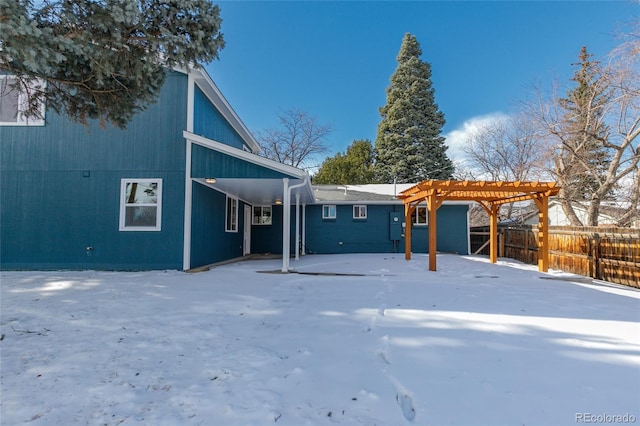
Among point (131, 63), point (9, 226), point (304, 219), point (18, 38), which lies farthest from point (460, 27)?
point (9, 226)

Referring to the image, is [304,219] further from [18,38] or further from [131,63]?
[18,38]

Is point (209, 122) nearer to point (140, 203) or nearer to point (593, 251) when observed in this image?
point (140, 203)

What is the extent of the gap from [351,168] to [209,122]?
14975mm

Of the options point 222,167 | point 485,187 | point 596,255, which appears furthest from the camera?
point 485,187

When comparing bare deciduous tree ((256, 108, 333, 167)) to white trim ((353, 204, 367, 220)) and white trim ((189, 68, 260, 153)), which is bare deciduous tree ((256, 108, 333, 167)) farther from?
white trim ((353, 204, 367, 220))

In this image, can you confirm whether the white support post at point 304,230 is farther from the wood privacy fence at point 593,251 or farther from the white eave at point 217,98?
the wood privacy fence at point 593,251

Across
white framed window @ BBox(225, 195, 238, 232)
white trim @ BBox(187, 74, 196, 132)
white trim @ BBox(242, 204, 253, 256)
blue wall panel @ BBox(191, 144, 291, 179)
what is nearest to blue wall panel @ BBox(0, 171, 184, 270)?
blue wall panel @ BBox(191, 144, 291, 179)

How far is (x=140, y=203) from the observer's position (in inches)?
306

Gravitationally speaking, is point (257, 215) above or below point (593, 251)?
above

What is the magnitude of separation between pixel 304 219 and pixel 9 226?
30.9ft

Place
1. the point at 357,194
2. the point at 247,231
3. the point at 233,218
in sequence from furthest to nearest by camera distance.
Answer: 1. the point at 357,194
2. the point at 247,231
3. the point at 233,218

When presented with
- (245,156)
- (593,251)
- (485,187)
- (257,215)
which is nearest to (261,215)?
(257,215)

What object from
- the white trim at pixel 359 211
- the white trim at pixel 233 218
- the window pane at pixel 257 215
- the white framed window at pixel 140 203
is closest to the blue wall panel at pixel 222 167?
the white framed window at pixel 140 203

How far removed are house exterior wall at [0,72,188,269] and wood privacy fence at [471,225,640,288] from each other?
1118cm
